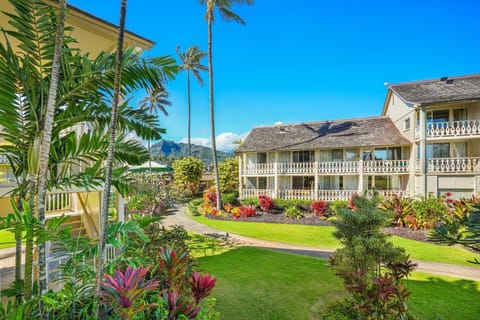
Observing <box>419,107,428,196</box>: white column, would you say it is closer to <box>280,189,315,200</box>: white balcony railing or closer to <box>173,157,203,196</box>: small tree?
<box>280,189,315,200</box>: white balcony railing

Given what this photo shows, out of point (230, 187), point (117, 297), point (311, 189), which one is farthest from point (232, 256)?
point (230, 187)

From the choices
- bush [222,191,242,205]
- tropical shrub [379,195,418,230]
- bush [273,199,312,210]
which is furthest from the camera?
bush [222,191,242,205]

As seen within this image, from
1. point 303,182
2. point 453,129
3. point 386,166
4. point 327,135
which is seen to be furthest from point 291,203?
point 453,129

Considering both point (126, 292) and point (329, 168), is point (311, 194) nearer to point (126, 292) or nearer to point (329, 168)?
point (329, 168)

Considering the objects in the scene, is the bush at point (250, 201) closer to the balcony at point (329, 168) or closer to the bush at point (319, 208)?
the balcony at point (329, 168)

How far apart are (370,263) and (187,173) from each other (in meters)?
23.8

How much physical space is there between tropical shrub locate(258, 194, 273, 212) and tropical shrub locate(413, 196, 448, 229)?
30.6 feet

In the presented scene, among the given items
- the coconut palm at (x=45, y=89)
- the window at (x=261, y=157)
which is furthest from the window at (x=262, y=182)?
the coconut palm at (x=45, y=89)

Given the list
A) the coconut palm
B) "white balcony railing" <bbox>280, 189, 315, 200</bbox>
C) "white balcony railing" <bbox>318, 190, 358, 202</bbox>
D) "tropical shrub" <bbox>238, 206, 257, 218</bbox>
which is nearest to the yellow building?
the coconut palm

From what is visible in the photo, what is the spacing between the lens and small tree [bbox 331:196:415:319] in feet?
14.8

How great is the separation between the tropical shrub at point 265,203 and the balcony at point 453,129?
11665mm

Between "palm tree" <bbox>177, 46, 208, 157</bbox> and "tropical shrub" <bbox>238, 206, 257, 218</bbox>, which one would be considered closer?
"tropical shrub" <bbox>238, 206, 257, 218</bbox>

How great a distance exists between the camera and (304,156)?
20781 mm

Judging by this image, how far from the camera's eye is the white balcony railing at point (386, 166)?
57.6 feet
